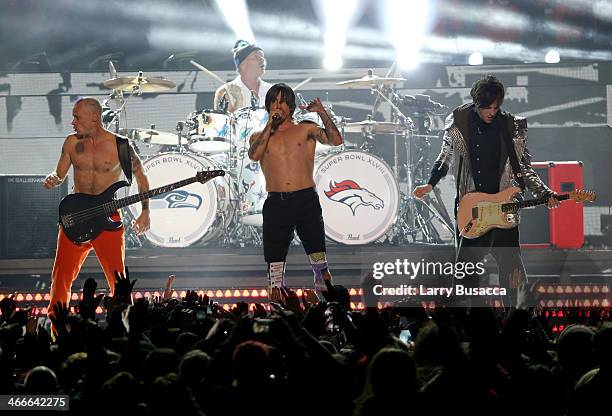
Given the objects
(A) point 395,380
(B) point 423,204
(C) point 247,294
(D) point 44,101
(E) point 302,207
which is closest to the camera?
(A) point 395,380

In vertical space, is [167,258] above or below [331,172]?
below

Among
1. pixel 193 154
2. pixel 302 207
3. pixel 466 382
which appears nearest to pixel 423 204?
pixel 193 154

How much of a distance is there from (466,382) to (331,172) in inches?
303

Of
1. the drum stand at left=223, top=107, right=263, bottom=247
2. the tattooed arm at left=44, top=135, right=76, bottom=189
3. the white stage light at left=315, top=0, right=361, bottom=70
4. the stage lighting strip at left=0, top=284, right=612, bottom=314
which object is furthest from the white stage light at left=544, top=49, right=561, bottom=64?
the tattooed arm at left=44, top=135, right=76, bottom=189

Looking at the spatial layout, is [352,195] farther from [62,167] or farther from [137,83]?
[62,167]

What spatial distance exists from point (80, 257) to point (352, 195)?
3.43m

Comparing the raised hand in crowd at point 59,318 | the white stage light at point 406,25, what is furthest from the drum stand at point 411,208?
the raised hand in crowd at point 59,318

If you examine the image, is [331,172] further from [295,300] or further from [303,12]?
[295,300]

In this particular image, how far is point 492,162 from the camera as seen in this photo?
6656mm

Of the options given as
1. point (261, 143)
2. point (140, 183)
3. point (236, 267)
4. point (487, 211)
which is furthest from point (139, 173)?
point (487, 211)

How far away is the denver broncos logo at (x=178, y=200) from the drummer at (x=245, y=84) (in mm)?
1053

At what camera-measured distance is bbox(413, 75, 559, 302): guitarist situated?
260 inches

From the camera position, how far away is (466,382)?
6.30 feet

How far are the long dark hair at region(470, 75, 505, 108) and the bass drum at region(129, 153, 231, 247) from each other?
3.50 m
